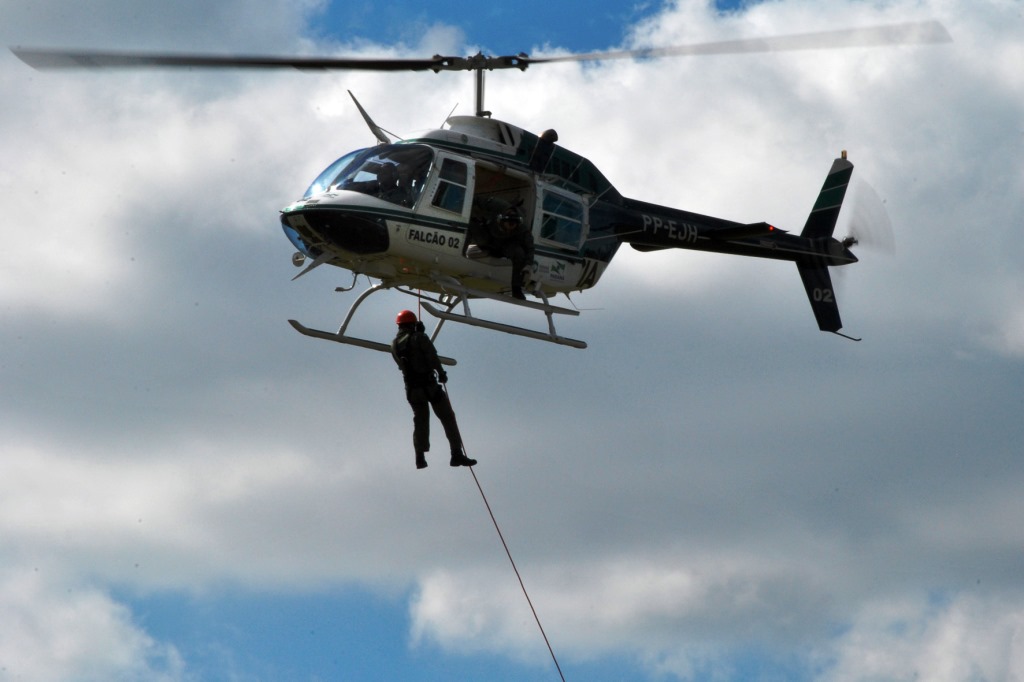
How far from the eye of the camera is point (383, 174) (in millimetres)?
20891

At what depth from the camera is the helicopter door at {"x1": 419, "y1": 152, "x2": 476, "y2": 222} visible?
21094mm

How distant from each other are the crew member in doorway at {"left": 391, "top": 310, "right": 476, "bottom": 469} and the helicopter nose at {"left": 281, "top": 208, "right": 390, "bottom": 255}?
1.07 metres

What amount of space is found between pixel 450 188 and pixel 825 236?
940 cm

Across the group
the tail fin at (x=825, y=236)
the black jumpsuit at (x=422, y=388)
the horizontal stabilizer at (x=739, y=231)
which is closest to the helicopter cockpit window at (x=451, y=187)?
the black jumpsuit at (x=422, y=388)

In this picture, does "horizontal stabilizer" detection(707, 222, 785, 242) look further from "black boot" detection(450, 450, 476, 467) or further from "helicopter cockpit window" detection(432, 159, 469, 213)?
→ "black boot" detection(450, 450, 476, 467)

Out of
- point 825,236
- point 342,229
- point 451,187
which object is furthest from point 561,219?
point 825,236

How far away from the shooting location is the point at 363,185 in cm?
2072

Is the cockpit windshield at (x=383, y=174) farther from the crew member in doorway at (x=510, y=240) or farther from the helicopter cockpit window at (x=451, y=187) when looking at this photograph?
the crew member in doorway at (x=510, y=240)

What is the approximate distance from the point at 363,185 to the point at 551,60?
3.18 meters

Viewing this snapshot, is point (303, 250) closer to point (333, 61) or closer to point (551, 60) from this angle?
point (333, 61)

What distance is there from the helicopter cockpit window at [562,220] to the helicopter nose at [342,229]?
9.74ft

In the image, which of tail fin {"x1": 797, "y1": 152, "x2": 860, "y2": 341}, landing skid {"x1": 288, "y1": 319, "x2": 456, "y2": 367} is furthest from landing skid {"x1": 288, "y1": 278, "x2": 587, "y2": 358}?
tail fin {"x1": 797, "y1": 152, "x2": 860, "y2": 341}

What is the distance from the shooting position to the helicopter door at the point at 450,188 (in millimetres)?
21094

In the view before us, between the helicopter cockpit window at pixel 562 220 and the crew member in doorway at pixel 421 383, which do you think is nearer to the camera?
the crew member in doorway at pixel 421 383
